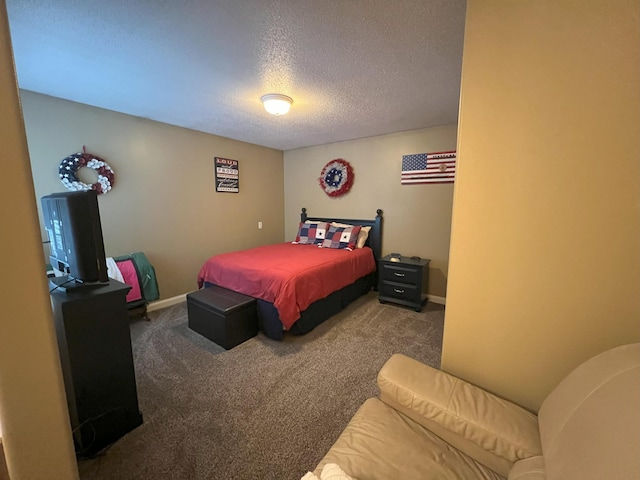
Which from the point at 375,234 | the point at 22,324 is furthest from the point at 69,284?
the point at 375,234

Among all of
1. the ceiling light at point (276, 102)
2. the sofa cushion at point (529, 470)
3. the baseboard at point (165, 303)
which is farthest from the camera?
the baseboard at point (165, 303)

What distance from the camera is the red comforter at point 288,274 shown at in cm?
236

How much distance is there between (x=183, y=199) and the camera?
10.9 feet

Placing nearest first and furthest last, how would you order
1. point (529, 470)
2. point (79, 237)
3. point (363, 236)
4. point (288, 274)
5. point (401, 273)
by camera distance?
point (529, 470)
point (79, 237)
point (288, 274)
point (401, 273)
point (363, 236)

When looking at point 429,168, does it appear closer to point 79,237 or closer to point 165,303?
point 79,237

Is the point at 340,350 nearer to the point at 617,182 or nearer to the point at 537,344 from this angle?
the point at 537,344

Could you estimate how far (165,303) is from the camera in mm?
3248

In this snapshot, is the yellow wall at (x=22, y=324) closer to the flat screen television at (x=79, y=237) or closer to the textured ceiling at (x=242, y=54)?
the flat screen television at (x=79, y=237)

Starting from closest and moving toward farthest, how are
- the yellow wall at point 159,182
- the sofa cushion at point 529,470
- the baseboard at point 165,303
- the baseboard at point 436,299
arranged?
the sofa cushion at point 529,470
the yellow wall at point 159,182
the baseboard at point 165,303
the baseboard at point 436,299

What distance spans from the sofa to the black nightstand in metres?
2.08

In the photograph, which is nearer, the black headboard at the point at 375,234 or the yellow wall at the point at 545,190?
the yellow wall at the point at 545,190

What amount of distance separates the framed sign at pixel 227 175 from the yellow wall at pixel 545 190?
3332 mm

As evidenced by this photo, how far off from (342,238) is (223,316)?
200 centimetres

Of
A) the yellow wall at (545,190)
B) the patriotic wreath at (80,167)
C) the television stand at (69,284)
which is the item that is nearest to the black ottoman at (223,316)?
the television stand at (69,284)
